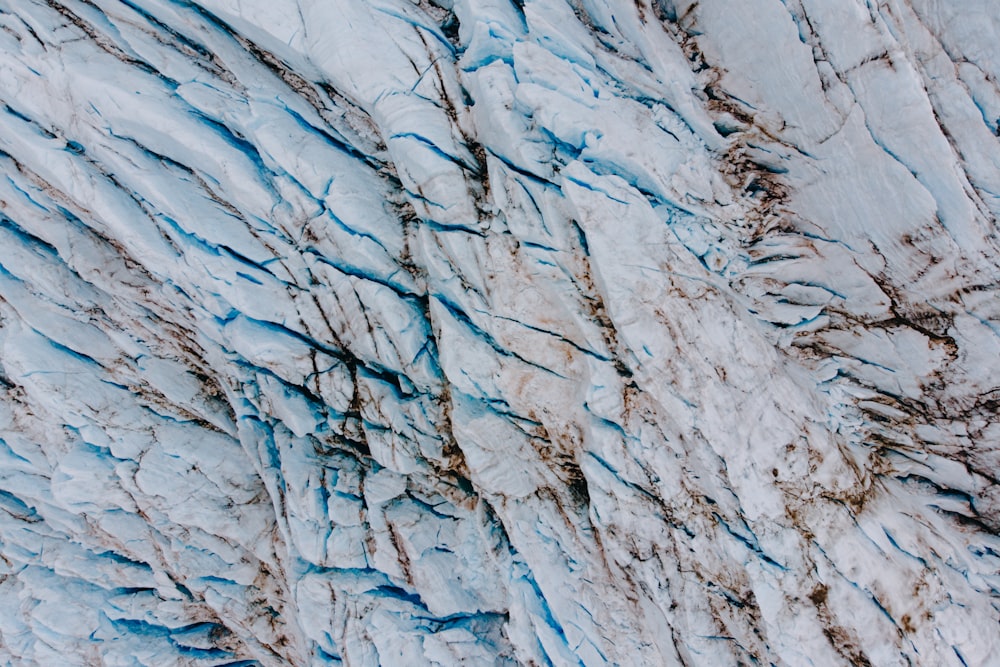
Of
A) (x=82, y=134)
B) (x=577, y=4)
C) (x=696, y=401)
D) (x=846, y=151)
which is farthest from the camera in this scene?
(x=82, y=134)

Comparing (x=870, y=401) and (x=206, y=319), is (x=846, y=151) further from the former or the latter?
(x=206, y=319)

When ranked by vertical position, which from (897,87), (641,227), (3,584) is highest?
(897,87)

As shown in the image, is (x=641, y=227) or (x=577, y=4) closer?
(x=641, y=227)

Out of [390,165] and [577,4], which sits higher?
[577,4]

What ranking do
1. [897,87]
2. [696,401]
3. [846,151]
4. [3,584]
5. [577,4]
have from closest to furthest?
1. [897,87]
2. [846,151]
3. [696,401]
4. [577,4]
5. [3,584]

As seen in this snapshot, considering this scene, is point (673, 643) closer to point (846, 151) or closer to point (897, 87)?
point (846, 151)

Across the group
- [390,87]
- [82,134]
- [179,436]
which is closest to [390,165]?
[390,87]
